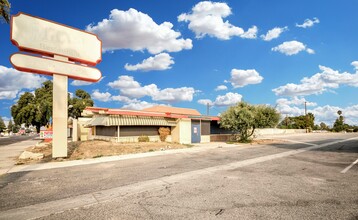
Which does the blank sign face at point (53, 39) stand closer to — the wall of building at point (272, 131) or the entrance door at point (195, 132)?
the entrance door at point (195, 132)

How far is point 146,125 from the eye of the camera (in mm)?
24703

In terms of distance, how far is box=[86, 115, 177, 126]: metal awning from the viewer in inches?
876

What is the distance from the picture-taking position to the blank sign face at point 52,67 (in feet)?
42.4

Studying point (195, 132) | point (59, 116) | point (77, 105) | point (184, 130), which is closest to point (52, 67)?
point (59, 116)

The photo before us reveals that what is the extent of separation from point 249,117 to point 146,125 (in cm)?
1322

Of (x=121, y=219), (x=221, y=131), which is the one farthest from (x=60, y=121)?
(x=221, y=131)

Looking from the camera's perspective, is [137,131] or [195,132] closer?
[137,131]

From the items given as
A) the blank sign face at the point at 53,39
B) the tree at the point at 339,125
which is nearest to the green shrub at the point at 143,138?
the blank sign face at the point at 53,39

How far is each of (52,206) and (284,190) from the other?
23.8ft

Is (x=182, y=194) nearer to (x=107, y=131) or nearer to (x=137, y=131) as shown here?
(x=137, y=131)

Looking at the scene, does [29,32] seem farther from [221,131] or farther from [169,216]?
[221,131]

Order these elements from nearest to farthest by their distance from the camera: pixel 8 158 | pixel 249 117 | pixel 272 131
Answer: pixel 8 158 < pixel 249 117 < pixel 272 131

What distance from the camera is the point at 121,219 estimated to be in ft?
15.8

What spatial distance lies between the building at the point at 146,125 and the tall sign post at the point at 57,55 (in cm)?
738
